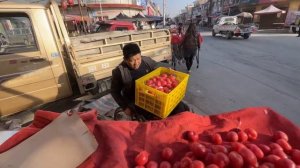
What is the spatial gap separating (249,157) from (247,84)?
499 centimetres

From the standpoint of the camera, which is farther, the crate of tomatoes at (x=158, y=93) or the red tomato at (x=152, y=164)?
the crate of tomatoes at (x=158, y=93)

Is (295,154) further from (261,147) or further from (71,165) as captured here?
(71,165)

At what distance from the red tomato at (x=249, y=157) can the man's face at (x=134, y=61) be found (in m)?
1.62

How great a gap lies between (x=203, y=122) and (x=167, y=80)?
69cm

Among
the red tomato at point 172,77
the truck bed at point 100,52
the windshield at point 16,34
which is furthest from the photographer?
the truck bed at point 100,52

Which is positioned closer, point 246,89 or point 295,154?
point 295,154

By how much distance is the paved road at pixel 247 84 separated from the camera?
451cm

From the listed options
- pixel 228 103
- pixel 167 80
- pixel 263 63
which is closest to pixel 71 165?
pixel 167 80

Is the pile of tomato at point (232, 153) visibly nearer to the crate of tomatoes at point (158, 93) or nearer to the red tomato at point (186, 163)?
the red tomato at point (186, 163)

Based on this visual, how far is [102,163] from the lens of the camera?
144 cm

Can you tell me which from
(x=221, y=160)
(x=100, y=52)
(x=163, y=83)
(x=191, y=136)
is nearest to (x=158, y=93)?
(x=163, y=83)

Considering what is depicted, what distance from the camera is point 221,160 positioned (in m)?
1.35

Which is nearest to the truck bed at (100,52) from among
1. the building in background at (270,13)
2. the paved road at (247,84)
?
the paved road at (247,84)

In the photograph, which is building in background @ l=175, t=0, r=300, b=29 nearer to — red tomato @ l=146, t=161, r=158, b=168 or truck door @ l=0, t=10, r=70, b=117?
truck door @ l=0, t=10, r=70, b=117
